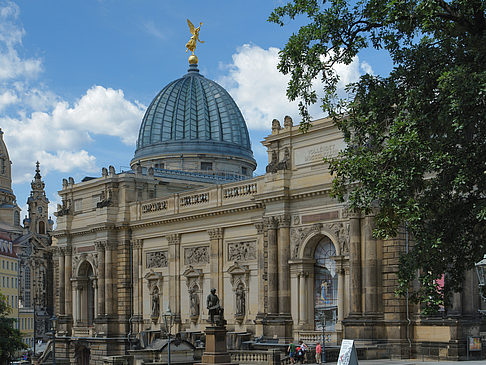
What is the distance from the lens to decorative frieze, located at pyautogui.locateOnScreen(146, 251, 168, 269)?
62.5 meters

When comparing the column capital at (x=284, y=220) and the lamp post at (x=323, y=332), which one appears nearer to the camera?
the lamp post at (x=323, y=332)

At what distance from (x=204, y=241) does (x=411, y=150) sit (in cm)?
3808

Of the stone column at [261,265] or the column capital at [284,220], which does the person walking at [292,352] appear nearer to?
the stone column at [261,265]

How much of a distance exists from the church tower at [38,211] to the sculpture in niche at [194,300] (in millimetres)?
75270

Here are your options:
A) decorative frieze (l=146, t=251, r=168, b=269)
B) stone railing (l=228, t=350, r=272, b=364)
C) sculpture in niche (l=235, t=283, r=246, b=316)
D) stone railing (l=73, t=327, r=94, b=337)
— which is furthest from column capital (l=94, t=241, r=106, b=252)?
stone railing (l=228, t=350, r=272, b=364)

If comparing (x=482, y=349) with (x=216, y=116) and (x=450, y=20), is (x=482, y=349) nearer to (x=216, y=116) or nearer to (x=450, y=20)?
(x=450, y=20)

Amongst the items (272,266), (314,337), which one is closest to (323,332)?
(314,337)

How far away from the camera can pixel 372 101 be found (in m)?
23.1

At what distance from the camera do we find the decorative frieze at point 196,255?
5888 centimetres

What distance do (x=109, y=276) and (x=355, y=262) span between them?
25886mm

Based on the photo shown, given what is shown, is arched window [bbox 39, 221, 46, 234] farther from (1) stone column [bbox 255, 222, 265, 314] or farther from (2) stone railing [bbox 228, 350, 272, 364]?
(2) stone railing [bbox 228, 350, 272, 364]

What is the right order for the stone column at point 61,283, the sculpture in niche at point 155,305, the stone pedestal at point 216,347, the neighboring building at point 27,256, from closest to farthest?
the stone pedestal at point 216,347 → the sculpture in niche at point 155,305 → the stone column at point 61,283 → the neighboring building at point 27,256

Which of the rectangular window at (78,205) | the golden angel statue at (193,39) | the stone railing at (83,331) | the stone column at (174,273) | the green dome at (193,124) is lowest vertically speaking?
the stone railing at (83,331)

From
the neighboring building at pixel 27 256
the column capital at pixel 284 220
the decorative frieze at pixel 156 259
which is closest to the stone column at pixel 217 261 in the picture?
the decorative frieze at pixel 156 259
